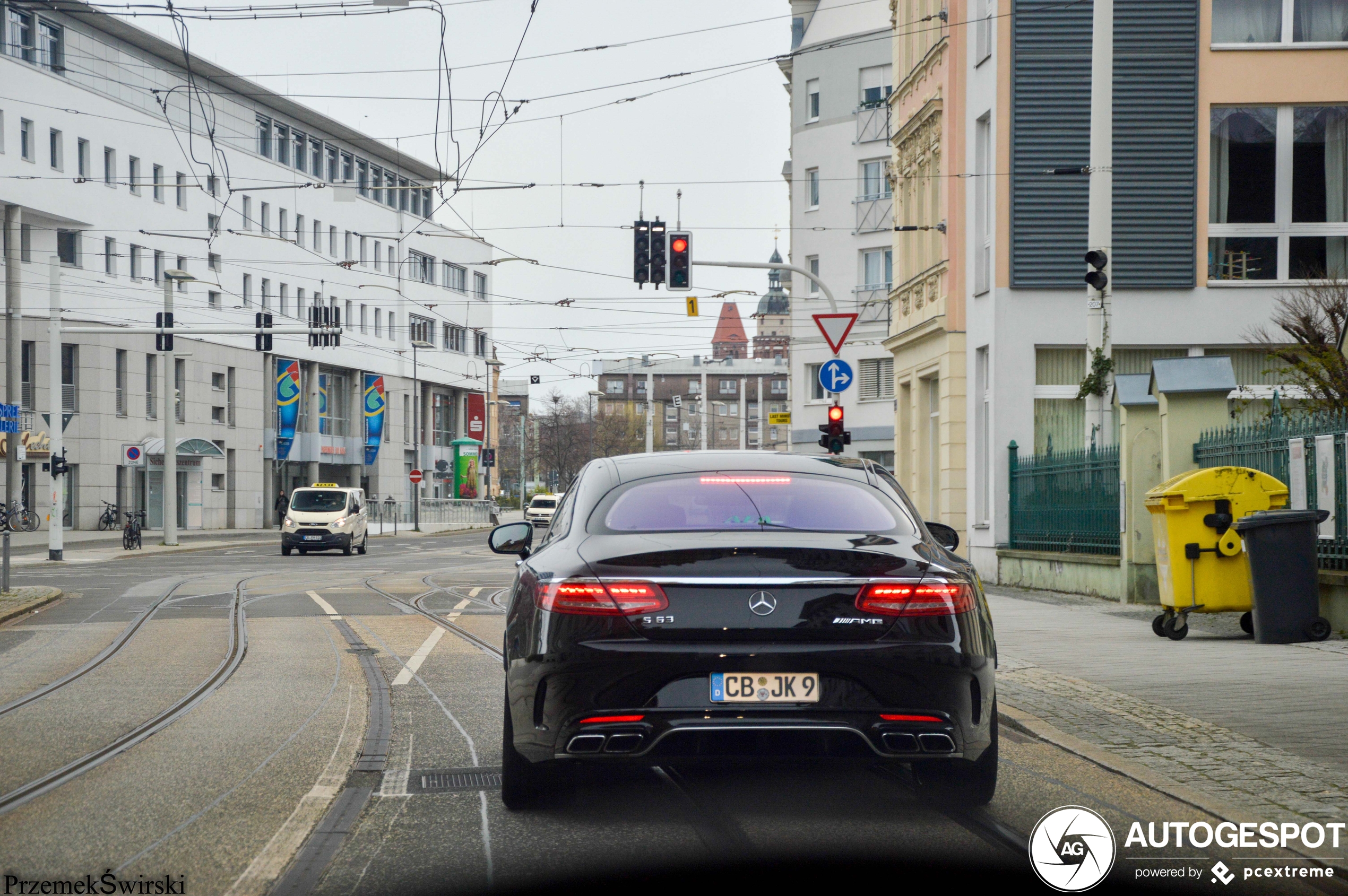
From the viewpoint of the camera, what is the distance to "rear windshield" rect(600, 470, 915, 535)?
6.21 metres

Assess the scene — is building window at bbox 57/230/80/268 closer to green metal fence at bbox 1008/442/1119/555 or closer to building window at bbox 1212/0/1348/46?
green metal fence at bbox 1008/442/1119/555

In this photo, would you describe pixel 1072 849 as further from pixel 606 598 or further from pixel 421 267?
pixel 421 267

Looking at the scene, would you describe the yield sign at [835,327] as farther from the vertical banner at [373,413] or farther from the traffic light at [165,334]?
the vertical banner at [373,413]

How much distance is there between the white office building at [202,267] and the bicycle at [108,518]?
395 mm

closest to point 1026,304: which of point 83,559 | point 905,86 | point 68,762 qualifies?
point 905,86

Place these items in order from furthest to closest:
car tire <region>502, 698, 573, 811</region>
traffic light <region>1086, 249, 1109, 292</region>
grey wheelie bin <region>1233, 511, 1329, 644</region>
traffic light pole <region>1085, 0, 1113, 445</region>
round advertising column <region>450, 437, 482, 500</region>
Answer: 1. round advertising column <region>450, 437, 482, 500</region>
2. traffic light pole <region>1085, 0, 1113, 445</region>
3. traffic light <region>1086, 249, 1109, 292</region>
4. grey wheelie bin <region>1233, 511, 1329, 644</region>
5. car tire <region>502, 698, 573, 811</region>

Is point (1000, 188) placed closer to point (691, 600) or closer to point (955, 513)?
point (955, 513)

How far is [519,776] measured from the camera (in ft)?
20.2

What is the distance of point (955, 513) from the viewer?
2656cm

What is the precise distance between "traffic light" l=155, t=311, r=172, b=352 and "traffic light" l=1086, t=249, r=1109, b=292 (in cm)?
2706

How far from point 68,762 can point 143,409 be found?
177 ft

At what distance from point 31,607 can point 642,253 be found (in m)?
11.7

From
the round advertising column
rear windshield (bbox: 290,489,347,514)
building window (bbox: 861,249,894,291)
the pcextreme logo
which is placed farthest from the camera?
the round advertising column

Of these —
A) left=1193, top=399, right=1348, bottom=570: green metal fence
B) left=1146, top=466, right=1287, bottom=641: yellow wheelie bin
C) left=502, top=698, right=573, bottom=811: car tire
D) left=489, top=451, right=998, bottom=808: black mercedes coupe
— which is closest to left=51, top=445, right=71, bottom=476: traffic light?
left=1193, top=399, right=1348, bottom=570: green metal fence
